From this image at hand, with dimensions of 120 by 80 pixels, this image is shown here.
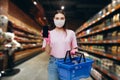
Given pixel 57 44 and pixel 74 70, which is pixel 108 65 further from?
pixel 74 70

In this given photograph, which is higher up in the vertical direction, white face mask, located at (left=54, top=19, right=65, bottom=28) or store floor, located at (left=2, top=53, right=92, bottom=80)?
white face mask, located at (left=54, top=19, right=65, bottom=28)

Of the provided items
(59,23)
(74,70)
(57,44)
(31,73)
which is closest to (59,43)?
(57,44)

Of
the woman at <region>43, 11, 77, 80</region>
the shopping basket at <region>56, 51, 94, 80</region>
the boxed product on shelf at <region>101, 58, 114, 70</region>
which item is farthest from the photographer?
the boxed product on shelf at <region>101, 58, 114, 70</region>

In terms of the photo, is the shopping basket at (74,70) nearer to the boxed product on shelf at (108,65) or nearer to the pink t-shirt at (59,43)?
the pink t-shirt at (59,43)

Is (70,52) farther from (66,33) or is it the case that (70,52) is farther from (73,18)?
(73,18)

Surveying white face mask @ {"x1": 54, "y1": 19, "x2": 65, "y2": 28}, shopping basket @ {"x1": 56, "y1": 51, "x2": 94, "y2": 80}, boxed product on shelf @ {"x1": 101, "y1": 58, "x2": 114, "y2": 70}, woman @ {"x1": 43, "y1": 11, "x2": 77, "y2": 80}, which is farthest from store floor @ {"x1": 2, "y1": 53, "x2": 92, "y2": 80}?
shopping basket @ {"x1": 56, "y1": 51, "x2": 94, "y2": 80}

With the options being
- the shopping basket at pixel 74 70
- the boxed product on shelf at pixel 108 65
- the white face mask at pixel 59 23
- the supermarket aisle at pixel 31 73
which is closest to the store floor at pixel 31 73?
the supermarket aisle at pixel 31 73

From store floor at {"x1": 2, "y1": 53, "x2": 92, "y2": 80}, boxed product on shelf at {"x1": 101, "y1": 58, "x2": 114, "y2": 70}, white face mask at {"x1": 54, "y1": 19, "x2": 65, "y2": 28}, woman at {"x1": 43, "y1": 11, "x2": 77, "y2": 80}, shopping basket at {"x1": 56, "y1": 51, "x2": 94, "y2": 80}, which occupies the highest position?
white face mask at {"x1": 54, "y1": 19, "x2": 65, "y2": 28}

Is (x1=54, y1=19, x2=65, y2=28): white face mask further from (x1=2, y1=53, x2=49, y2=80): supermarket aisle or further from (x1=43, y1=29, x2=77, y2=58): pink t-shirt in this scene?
(x1=2, y1=53, x2=49, y2=80): supermarket aisle

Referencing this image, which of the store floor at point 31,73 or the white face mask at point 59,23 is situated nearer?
the white face mask at point 59,23

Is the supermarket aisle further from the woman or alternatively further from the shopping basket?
the shopping basket

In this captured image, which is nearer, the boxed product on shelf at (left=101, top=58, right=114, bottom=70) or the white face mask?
the white face mask

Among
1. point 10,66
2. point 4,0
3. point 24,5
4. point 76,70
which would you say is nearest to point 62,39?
point 76,70

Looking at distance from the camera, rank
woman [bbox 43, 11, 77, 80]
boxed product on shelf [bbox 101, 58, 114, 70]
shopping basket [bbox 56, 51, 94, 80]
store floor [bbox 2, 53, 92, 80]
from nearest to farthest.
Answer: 1. shopping basket [bbox 56, 51, 94, 80]
2. woman [bbox 43, 11, 77, 80]
3. boxed product on shelf [bbox 101, 58, 114, 70]
4. store floor [bbox 2, 53, 92, 80]
